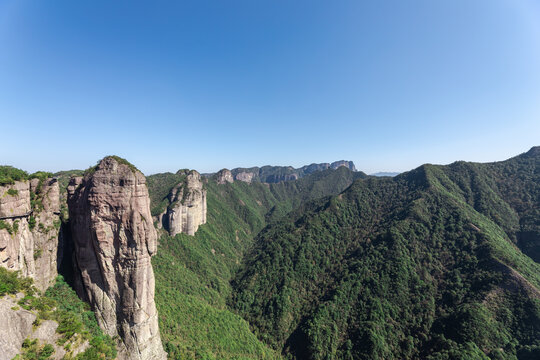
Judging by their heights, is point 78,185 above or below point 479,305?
above

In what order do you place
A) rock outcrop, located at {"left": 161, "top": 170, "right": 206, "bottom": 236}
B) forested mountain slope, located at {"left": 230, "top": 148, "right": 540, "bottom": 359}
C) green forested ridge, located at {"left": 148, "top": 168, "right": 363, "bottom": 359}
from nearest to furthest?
1. green forested ridge, located at {"left": 148, "top": 168, "right": 363, "bottom": 359}
2. forested mountain slope, located at {"left": 230, "top": 148, "right": 540, "bottom": 359}
3. rock outcrop, located at {"left": 161, "top": 170, "right": 206, "bottom": 236}

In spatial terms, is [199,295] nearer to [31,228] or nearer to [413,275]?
[31,228]

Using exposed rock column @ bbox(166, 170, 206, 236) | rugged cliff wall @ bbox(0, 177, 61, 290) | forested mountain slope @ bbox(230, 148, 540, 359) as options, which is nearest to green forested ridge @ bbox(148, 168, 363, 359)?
exposed rock column @ bbox(166, 170, 206, 236)

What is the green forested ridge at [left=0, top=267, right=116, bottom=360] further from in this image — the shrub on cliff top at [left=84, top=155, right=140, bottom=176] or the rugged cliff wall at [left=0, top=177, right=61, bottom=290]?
the shrub on cliff top at [left=84, top=155, right=140, bottom=176]

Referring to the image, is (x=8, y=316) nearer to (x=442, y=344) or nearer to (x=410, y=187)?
(x=442, y=344)

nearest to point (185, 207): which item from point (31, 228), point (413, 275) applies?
point (31, 228)

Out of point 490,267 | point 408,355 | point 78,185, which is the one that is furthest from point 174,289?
point 490,267

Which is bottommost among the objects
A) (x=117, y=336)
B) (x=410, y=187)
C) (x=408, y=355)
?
(x=408, y=355)
